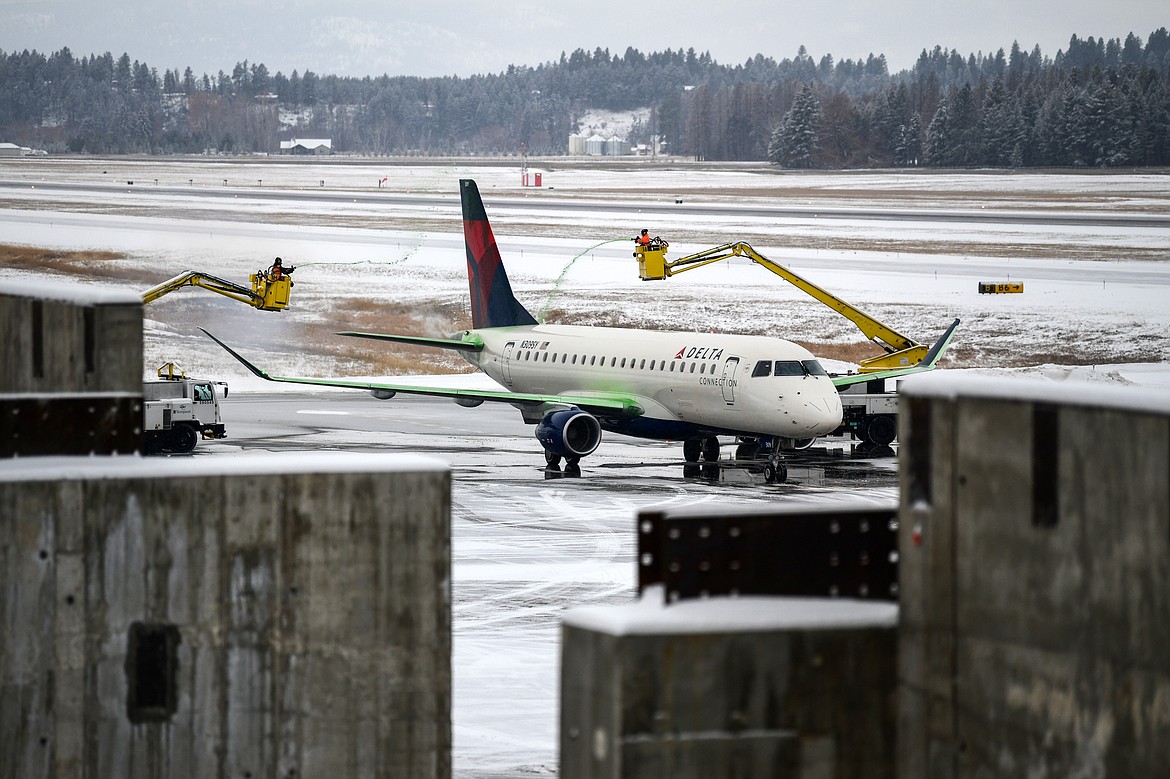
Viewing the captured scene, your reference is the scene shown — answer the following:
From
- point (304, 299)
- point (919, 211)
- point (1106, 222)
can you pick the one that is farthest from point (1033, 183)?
point (304, 299)

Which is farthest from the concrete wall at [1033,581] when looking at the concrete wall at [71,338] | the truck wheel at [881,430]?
the truck wheel at [881,430]

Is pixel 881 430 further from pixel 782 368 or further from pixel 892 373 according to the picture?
pixel 782 368

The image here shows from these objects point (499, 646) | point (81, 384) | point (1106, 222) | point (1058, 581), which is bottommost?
point (499, 646)

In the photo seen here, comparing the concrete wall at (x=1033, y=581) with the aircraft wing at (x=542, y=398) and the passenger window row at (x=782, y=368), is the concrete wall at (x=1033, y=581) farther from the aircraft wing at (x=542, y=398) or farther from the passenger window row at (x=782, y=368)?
the aircraft wing at (x=542, y=398)

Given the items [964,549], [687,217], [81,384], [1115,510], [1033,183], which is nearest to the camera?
[1115,510]

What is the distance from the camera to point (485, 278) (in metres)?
46.2

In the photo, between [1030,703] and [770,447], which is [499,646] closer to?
[1030,703]

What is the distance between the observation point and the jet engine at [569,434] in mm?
37438

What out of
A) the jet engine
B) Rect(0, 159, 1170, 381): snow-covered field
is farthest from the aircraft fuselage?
Rect(0, 159, 1170, 381): snow-covered field

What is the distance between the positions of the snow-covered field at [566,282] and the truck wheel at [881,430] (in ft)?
16.6

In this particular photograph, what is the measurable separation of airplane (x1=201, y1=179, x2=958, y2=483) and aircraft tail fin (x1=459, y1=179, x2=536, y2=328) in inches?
10.8

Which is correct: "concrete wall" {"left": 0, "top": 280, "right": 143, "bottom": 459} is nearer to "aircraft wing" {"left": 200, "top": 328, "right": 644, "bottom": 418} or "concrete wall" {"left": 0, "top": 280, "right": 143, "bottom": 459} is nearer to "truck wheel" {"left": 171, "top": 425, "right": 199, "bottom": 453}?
"aircraft wing" {"left": 200, "top": 328, "right": 644, "bottom": 418}

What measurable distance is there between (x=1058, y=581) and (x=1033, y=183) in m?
134

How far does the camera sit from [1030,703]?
906cm
